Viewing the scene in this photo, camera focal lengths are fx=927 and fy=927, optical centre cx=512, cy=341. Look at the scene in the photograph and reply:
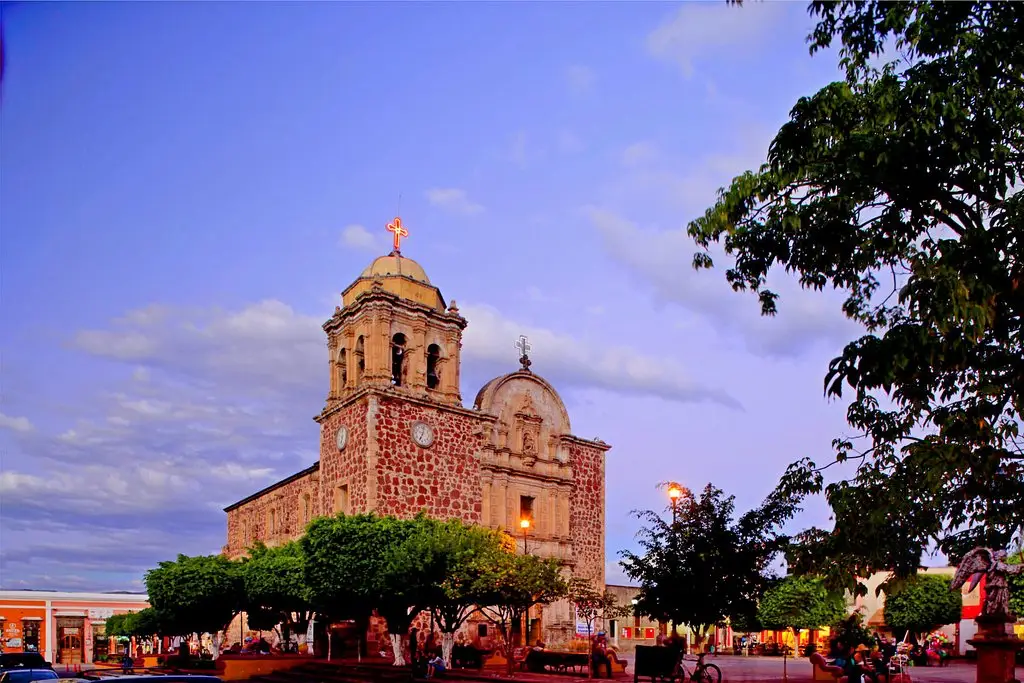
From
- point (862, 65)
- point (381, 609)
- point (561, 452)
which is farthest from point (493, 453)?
point (862, 65)

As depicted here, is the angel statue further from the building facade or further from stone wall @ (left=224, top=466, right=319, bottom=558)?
the building facade

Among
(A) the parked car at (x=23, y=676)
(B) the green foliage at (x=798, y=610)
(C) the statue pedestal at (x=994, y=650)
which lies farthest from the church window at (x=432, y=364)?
(C) the statue pedestal at (x=994, y=650)

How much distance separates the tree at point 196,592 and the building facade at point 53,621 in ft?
63.4

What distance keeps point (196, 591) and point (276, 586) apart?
179 inches

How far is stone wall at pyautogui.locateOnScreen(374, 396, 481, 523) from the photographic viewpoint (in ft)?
107

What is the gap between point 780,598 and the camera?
46.1 metres

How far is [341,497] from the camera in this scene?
33750 millimetres

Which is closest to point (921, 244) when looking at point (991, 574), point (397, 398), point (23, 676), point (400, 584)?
point (991, 574)

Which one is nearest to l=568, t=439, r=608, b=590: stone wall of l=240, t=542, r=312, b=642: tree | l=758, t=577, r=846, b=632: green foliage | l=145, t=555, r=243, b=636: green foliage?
l=758, t=577, r=846, b=632: green foliage

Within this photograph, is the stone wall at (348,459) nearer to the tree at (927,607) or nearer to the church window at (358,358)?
the church window at (358,358)

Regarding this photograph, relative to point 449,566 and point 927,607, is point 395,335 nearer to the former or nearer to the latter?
point 449,566

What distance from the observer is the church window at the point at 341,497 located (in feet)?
110

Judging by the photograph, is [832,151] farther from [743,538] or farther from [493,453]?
[493,453]

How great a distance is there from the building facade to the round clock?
1111 inches
